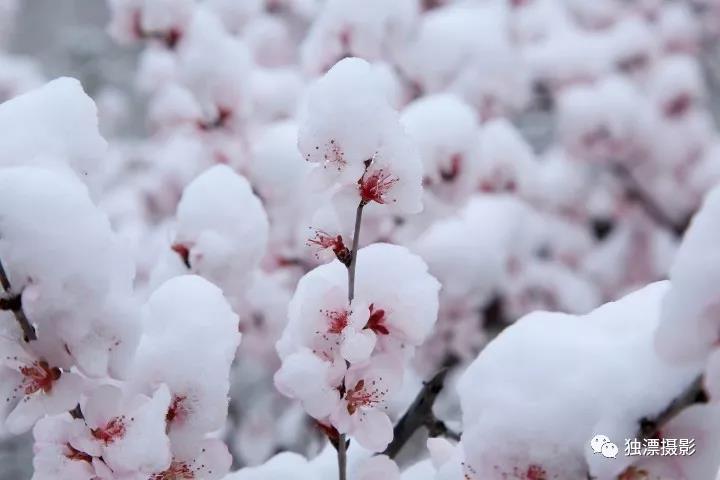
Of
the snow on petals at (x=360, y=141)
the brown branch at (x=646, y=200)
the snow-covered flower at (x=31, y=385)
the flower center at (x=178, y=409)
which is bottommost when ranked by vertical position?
the brown branch at (x=646, y=200)

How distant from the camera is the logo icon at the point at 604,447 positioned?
17.4 inches

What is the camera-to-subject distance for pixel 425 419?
637 mm

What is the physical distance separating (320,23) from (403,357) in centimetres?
66

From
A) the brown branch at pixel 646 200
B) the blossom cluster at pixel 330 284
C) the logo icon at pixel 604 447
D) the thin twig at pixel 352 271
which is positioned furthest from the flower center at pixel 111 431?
the brown branch at pixel 646 200

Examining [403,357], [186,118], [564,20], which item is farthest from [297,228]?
[564,20]

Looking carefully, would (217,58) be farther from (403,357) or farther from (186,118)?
(403,357)

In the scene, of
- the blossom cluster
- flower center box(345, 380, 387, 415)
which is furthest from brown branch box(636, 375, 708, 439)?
flower center box(345, 380, 387, 415)

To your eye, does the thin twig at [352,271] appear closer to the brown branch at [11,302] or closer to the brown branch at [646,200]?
the brown branch at [11,302]

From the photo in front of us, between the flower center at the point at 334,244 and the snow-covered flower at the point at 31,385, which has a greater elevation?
the flower center at the point at 334,244

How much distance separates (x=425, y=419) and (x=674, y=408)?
241mm

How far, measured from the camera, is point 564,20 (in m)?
2.08

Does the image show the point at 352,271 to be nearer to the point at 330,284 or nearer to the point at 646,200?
the point at 330,284

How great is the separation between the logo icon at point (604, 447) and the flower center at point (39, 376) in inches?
13.1

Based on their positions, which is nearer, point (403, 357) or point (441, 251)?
point (403, 357)
